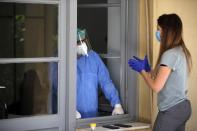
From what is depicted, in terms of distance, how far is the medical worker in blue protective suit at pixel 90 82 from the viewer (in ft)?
12.7

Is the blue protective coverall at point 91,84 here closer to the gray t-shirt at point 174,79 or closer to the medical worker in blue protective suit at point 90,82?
the medical worker in blue protective suit at point 90,82

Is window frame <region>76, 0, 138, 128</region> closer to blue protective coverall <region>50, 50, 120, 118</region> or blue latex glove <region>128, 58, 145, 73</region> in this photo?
blue protective coverall <region>50, 50, 120, 118</region>

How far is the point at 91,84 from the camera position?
13.0ft

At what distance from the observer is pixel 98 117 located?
155 inches

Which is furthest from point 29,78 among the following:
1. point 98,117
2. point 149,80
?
point 149,80

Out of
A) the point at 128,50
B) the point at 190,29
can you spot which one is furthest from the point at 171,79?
the point at 190,29

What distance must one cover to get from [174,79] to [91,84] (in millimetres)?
954

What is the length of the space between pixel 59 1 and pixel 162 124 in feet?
4.32

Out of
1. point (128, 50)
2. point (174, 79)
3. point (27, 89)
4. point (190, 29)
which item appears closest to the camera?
point (174, 79)

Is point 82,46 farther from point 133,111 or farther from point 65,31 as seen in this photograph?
point 133,111

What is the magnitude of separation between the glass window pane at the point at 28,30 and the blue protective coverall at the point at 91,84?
0.38m

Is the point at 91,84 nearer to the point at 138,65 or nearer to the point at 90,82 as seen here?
the point at 90,82

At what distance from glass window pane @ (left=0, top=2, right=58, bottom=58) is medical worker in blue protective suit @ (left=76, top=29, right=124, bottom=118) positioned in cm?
30

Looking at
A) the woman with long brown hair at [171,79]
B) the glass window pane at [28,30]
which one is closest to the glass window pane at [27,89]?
the glass window pane at [28,30]
